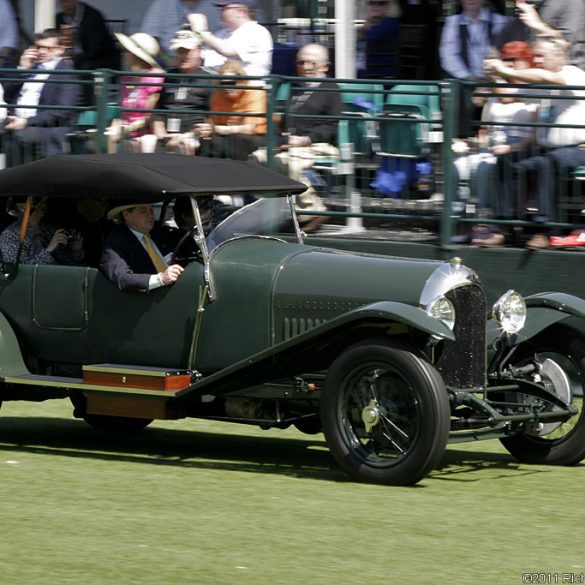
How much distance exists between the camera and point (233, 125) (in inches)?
476

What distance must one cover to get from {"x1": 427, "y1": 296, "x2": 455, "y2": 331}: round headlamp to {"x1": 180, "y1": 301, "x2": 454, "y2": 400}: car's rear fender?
11 centimetres

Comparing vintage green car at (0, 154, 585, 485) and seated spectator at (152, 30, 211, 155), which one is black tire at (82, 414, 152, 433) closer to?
vintage green car at (0, 154, 585, 485)

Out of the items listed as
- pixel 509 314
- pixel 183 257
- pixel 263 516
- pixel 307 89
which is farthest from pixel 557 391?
pixel 307 89

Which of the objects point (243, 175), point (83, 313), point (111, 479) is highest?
point (243, 175)

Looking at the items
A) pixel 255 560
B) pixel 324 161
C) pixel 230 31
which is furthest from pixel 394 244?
pixel 255 560

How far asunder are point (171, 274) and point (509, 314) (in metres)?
1.85

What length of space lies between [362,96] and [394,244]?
1.23 m

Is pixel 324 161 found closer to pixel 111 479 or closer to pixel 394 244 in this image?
pixel 394 244

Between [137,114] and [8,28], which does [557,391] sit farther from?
[8,28]

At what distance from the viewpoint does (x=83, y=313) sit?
8359 millimetres

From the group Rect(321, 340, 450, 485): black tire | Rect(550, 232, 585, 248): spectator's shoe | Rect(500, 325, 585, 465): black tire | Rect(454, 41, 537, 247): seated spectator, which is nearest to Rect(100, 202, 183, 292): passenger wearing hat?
Rect(321, 340, 450, 485): black tire

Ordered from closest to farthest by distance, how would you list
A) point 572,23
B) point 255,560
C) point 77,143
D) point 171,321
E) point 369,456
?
point 255,560
point 369,456
point 171,321
point 572,23
point 77,143

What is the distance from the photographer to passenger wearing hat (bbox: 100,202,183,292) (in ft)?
26.6

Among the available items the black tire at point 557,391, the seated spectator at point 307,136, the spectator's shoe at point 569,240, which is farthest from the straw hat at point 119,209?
the spectator's shoe at point 569,240
